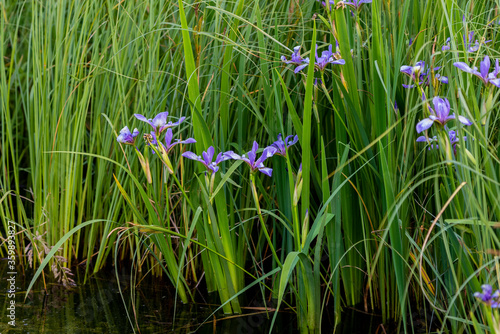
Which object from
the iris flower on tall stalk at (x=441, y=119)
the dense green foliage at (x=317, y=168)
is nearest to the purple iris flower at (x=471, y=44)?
the dense green foliage at (x=317, y=168)

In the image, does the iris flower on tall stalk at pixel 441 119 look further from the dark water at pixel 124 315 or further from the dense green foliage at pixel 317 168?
the dark water at pixel 124 315

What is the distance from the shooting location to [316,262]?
1407 millimetres

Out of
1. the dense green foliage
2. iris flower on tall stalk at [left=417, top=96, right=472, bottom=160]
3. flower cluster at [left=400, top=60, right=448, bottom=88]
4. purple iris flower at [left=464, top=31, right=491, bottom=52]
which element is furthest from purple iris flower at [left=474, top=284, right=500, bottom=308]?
purple iris flower at [left=464, top=31, right=491, bottom=52]

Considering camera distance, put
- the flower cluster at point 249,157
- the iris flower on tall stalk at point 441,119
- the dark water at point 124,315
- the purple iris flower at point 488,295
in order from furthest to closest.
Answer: the dark water at point 124,315
the flower cluster at point 249,157
the iris flower on tall stalk at point 441,119
the purple iris flower at point 488,295

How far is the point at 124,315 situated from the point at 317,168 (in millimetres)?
899

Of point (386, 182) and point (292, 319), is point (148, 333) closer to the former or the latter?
point (292, 319)

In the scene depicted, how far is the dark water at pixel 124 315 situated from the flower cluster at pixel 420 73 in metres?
0.79

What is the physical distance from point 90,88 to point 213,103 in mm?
593

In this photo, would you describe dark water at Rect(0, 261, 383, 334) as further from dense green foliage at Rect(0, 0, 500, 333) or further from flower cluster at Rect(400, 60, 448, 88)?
flower cluster at Rect(400, 60, 448, 88)

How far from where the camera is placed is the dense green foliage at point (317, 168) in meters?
1.24

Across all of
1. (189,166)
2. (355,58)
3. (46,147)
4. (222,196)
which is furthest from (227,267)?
(46,147)

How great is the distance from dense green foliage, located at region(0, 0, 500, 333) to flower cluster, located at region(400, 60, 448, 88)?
1.1 inches

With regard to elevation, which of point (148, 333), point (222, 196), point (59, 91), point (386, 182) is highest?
point (59, 91)

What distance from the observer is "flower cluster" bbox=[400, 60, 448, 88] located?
1.19 metres
